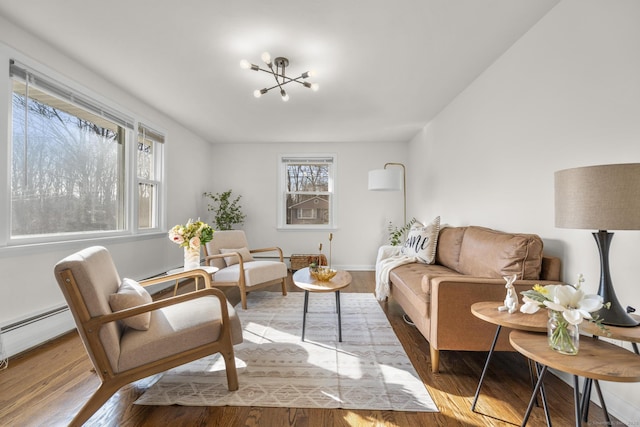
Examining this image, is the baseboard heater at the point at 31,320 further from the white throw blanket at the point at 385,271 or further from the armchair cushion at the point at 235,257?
the white throw blanket at the point at 385,271

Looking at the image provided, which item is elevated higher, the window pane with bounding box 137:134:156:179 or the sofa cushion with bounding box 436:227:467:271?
the window pane with bounding box 137:134:156:179

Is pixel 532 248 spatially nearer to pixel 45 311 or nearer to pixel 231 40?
pixel 231 40

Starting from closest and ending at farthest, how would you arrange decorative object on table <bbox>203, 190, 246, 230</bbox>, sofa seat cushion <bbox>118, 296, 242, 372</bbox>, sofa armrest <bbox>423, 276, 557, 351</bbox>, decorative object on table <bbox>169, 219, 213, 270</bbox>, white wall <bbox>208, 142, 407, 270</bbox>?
sofa seat cushion <bbox>118, 296, 242, 372</bbox> < sofa armrest <bbox>423, 276, 557, 351</bbox> < decorative object on table <bbox>169, 219, 213, 270</bbox> < decorative object on table <bbox>203, 190, 246, 230</bbox> < white wall <bbox>208, 142, 407, 270</bbox>

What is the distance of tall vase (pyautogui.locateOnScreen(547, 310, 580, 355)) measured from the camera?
103 cm

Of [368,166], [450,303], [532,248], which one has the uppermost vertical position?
[368,166]

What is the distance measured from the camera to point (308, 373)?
1779 millimetres

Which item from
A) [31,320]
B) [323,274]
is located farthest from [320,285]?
[31,320]

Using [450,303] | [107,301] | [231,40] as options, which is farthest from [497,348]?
[231,40]

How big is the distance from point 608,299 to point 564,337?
0.35 m

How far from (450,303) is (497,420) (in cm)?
59

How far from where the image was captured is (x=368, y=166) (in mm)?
5191

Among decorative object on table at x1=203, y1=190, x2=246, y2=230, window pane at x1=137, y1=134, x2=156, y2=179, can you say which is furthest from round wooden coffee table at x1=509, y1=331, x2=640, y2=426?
decorative object on table at x1=203, y1=190, x2=246, y2=230

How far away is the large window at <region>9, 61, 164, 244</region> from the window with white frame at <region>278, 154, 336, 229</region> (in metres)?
2.41

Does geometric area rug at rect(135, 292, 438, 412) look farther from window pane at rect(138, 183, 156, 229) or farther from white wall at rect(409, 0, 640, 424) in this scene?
window pane at rect(138, 183, 156, 229)
